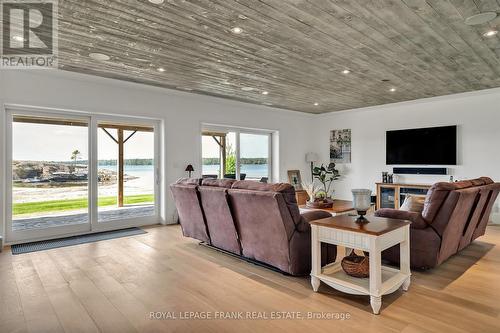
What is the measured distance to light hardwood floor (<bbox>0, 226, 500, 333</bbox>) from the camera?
2.22 meters

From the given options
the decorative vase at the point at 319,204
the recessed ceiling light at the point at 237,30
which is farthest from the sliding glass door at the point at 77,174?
the recessed ceiling light at the point at 237,30

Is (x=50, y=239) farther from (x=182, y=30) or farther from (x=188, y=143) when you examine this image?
(x=182, y=30)

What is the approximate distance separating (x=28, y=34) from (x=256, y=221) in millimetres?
3223

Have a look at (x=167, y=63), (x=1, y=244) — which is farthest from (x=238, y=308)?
(x=1, y=244)

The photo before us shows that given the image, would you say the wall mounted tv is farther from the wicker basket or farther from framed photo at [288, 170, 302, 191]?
the wicker basket

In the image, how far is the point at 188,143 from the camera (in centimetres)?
614

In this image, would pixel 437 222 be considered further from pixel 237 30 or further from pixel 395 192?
pixel 395 192

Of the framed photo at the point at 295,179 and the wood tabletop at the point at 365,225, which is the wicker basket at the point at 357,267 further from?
the framed photo at the point at 295,179

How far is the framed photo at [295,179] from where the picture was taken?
323 inches

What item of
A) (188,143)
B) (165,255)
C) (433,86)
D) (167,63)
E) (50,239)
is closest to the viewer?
(165,255)

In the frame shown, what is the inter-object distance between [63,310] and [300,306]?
1.94 metres

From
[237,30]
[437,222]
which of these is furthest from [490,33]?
[237,30]

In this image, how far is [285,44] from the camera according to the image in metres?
3.54

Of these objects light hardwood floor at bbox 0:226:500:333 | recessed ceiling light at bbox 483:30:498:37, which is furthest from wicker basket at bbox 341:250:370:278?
recessed ceiling light at bbox 483:30:498:37
